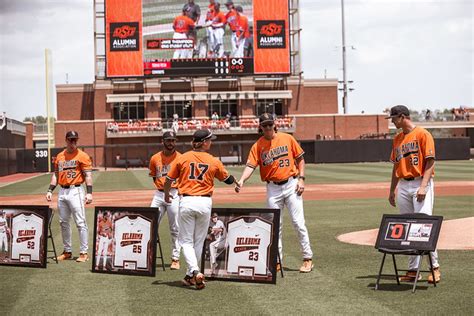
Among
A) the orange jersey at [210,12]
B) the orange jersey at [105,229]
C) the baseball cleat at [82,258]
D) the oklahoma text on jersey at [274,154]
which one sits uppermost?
the orange jersey at [210,12]

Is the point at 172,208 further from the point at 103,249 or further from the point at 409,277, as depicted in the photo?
the point at 409,277

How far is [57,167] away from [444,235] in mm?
7165

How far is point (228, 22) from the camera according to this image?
6781 cm

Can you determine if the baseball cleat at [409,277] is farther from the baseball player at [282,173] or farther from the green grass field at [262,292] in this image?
the baseball player at [282,173]

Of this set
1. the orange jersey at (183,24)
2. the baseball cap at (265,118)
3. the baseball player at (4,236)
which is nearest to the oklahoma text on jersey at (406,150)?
the baseball cap at (265,118)

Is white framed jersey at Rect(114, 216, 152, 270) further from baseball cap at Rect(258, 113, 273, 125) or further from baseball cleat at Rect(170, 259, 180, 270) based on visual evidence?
baseball cap at Rect(258, 113, 273, 125)

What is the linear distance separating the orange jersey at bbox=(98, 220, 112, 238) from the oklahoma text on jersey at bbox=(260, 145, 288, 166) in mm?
2413

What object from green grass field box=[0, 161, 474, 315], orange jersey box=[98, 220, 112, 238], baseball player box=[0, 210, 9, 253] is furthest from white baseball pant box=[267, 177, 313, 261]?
baseball player box=[0, 210, 9, 253]

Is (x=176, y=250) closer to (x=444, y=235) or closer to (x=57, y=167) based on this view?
(x=57, y=167)

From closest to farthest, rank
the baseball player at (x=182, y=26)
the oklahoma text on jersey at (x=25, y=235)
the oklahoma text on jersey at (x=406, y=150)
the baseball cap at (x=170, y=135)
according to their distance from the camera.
Answer: 1. the oklahoma text on jersey at (x=406, y=150)
2. the baseball cap at (x=170, y=135)
3. the oklahoma text on jersey at (x=25, y=235)
4. the baseball player at (x=182, y=26)

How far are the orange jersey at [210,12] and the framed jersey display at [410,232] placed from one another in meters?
59.0

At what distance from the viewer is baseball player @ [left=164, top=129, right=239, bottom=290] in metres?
10.1

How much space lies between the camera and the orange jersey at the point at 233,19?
67688 mm

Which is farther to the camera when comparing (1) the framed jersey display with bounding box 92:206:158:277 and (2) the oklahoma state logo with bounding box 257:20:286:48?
(2) the oklahoma state logo with bounding box 257:20:286:48
